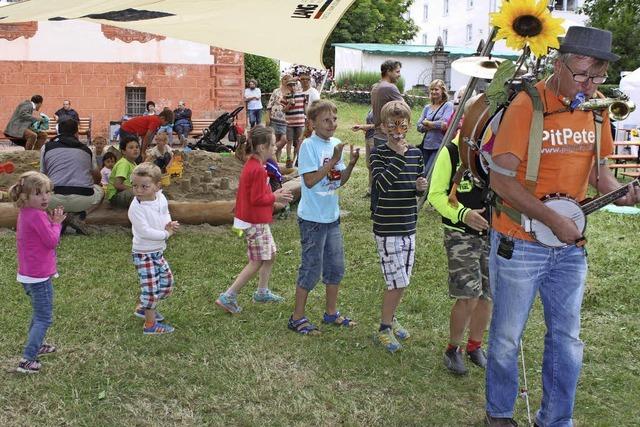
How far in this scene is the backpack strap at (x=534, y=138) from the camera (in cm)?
357

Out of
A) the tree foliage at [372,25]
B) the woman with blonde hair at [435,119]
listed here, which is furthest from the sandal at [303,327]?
the tree foliage at [372,25]

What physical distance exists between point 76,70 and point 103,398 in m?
18.4

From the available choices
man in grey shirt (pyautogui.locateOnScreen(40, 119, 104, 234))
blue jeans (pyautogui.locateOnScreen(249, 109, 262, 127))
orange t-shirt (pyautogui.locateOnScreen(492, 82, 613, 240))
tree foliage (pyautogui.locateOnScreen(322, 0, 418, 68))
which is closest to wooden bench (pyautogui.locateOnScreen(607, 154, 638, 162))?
man in grey shirt (pyautogui.locateOnScreen(40, 119, 104, 234))

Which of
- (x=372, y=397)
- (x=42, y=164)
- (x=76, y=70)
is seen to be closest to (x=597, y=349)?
(x=372, y=397)

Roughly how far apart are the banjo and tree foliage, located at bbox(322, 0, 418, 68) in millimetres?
47501

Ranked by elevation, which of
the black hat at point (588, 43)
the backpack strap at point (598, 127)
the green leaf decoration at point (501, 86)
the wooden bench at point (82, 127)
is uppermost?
the black hat at point (588, 43)

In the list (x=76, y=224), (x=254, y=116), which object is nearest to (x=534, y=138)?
(x=76, y=224)

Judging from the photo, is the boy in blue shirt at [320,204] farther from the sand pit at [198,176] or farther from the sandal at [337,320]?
the sand pit at [198,176]

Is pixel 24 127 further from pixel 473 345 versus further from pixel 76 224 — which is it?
pixel 473 345

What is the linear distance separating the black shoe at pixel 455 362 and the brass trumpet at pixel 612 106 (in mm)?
1844

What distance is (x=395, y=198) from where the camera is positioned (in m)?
5.14

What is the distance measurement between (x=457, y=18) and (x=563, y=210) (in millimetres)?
54520

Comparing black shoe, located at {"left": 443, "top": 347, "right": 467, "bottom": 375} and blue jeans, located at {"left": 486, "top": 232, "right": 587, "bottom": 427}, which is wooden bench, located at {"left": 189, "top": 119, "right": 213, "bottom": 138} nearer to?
black shoe, located at {"left": 443, "top": 347, "right": 467, "bottom": 375}

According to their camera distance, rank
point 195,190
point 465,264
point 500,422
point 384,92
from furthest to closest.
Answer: point 195,190 < point 384,92 < point 465,264 < point 500,422
